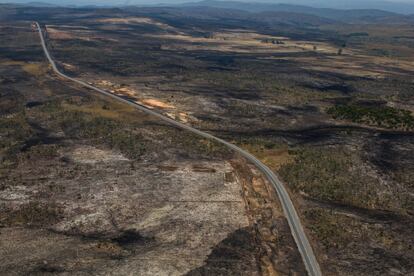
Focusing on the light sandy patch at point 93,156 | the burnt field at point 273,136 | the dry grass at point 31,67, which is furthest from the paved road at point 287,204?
the dry grass at point 31,67

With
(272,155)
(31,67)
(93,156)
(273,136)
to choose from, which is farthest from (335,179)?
(31,67)

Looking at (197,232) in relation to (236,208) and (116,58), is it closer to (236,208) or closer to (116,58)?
(236,208)

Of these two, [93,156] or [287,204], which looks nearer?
[287,204]

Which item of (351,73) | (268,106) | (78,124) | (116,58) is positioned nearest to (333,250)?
(78,124)

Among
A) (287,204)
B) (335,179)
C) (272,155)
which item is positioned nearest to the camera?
(287,204)

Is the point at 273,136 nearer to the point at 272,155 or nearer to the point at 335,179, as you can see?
the point at 272,155

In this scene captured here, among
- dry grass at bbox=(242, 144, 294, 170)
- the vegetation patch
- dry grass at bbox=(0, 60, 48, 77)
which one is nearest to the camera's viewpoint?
the vegetation patch

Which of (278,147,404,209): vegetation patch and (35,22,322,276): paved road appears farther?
(278,147,404,209): vegetation patch

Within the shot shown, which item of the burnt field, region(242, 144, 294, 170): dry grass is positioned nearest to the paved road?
the burnt field

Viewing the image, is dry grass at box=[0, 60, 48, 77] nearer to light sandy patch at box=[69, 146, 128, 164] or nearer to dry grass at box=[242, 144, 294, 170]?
light sandy patch at box=[69, 146, 128, 164]
